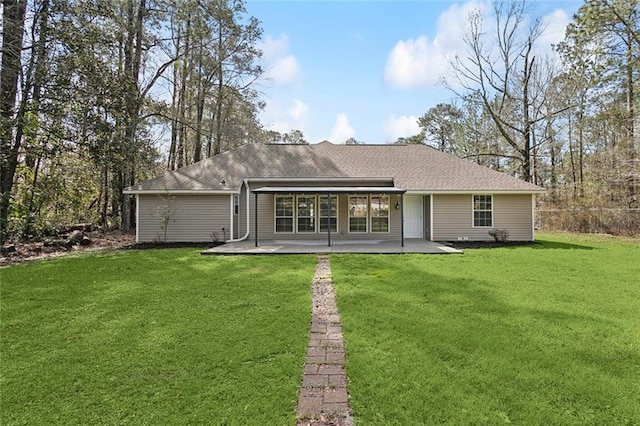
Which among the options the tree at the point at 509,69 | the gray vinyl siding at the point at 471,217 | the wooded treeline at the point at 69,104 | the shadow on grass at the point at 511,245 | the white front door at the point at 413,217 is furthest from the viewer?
the tree at the point at 509,69

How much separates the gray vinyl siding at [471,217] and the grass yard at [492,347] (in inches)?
235

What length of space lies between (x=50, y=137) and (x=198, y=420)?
39.9 feet

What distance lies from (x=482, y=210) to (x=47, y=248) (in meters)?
16.0

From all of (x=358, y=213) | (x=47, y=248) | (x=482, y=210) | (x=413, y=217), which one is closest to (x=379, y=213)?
(x=358, y=213)

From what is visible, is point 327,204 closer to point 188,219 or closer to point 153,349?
point 188,219

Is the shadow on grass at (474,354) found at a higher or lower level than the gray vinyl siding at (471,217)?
lower

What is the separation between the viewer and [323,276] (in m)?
7.50

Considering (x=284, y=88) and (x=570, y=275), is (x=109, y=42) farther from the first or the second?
(x=570, y=275)

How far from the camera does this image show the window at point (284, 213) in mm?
13891

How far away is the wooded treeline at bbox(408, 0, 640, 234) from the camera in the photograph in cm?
1648

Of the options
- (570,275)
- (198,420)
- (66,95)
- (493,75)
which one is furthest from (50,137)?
(493,75)

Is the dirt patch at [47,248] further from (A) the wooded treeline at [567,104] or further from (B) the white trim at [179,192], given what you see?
(A) the wooded treeline at [567,104]

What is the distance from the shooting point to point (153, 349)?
12.3 ft

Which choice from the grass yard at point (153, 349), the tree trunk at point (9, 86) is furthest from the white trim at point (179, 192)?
the grass yard at point (153, 349)
